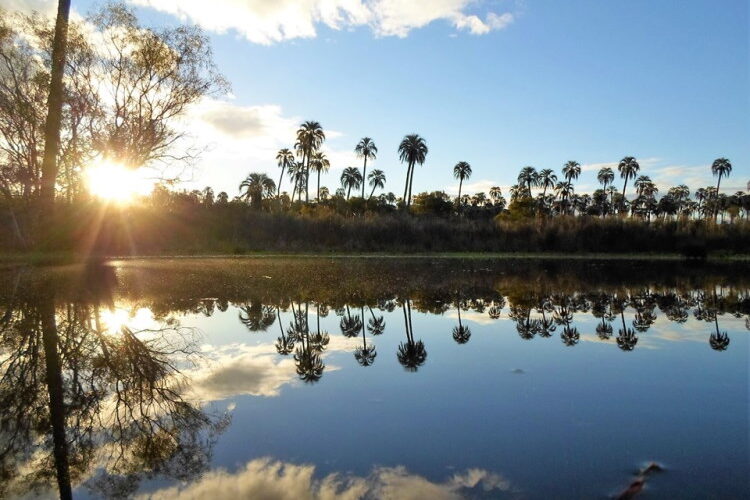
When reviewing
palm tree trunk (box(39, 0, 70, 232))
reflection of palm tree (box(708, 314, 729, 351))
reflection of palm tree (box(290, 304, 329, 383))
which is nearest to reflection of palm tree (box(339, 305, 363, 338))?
reflection of palm tree (box(290, 304, 329, 383))

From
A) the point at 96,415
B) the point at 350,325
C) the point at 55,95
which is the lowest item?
the point at 96,415

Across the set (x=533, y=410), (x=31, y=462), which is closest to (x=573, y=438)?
(x=533, y=410)

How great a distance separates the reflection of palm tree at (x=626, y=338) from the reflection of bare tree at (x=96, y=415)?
21.3 ft

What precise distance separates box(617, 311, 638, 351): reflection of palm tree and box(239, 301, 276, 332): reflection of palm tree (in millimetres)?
6159

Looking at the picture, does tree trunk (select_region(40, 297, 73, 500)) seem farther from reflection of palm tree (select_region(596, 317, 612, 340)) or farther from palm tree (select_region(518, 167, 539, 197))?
palm tree (select_region(518, 167, 539, 197))

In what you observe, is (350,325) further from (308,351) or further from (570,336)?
(570,336)

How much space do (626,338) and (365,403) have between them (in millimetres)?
5804

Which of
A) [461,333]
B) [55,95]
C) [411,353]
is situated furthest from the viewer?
[55,95]

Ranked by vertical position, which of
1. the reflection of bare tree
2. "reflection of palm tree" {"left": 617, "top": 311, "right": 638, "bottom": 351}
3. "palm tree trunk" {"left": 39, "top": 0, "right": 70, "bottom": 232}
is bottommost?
the reflection of bare tree

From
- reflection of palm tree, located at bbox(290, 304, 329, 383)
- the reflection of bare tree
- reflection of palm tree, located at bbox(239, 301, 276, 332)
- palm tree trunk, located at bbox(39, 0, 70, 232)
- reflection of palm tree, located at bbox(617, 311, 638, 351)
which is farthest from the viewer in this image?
palm tree trunk, located at bbox(39, 0, 70, 232)

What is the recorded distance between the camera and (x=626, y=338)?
28.7 ft

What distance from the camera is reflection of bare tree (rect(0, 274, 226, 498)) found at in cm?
362

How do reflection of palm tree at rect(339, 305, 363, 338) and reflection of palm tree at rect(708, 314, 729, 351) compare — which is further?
reflection of palm tree at rect(339, 305, 363, 338)

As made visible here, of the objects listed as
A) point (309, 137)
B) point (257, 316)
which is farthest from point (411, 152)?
point (257, 316)
